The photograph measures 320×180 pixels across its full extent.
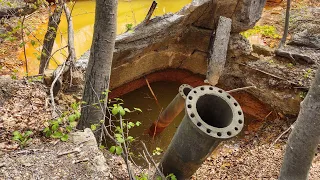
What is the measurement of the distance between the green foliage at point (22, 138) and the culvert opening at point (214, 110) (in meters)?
2.00

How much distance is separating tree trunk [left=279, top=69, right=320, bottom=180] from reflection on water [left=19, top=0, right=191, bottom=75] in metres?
6.54

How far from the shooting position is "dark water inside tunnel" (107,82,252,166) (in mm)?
Answer: 6926

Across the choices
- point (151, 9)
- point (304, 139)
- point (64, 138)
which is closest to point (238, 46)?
point (151, 9)

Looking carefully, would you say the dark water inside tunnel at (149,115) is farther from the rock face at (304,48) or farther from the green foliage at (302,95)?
the rock face at (304,48)

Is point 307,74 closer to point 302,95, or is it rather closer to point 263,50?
point 302,95

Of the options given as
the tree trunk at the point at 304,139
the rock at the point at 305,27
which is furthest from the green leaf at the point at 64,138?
the rock at the point at 305,27

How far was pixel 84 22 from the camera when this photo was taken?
11039 mm

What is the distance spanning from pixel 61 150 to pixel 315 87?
238cm

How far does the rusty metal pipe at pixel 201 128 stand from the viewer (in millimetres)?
3305

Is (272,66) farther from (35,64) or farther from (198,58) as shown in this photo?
(35,64)

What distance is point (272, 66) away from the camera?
709 cm

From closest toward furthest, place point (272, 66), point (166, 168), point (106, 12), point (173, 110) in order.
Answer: point (106, 12) < point (166, 168) < point (173, 110) < point (272, 66)

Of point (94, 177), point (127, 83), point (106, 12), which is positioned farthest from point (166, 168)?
point (127, 83)

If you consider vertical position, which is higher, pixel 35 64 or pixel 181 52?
pixel 181 52
